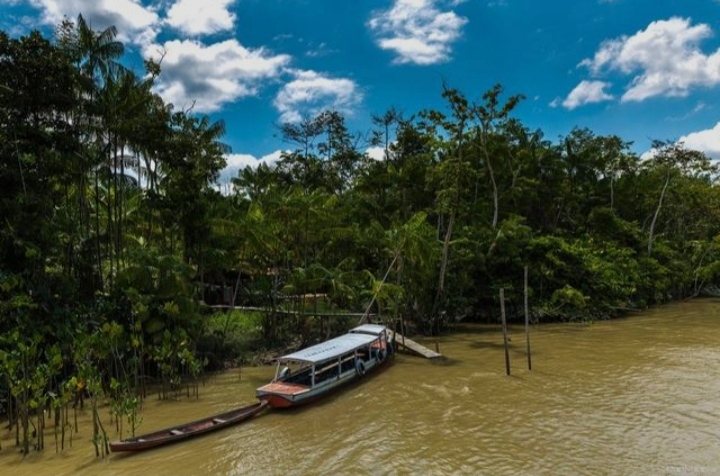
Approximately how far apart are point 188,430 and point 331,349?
5609 millimetres

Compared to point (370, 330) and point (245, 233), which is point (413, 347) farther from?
point (245, 233)

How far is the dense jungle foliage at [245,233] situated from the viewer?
1441cm

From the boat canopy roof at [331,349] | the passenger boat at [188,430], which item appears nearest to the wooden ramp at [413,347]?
the boat canopy roof at [331,349]

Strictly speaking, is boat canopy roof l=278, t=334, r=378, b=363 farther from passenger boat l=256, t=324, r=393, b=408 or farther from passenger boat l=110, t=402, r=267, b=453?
passenger boat l=110, t=402, r=267, b=453

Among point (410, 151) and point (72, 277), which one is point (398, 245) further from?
point (410, 151)

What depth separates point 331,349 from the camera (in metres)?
16.9

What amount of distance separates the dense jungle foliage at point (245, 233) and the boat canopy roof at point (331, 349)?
10.1 feet

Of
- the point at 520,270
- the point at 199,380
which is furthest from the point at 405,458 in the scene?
the point at 520,270

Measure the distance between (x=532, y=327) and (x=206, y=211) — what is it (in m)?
20.2

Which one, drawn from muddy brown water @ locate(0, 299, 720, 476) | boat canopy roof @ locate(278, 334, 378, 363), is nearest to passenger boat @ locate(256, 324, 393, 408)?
boat canopy roof @ locate(278, 334, 378, 363)

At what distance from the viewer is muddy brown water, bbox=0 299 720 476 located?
10859 mm

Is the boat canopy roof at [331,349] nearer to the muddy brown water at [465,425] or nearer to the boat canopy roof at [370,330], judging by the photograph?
the boat canopy roof at [370,330]

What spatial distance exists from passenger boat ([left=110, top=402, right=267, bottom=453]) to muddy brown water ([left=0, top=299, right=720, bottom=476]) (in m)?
0.20

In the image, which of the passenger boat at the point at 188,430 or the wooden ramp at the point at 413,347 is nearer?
the passenger boat at the point at 188,430
